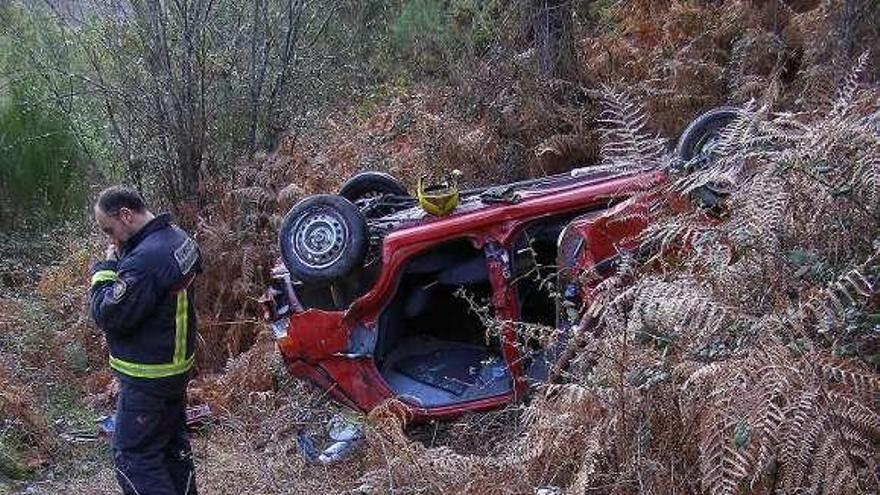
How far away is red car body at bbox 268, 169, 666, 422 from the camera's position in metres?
5.12

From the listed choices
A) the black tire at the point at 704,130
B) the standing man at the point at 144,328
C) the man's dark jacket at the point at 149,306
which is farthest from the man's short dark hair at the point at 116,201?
the black tire at the point at 704,130

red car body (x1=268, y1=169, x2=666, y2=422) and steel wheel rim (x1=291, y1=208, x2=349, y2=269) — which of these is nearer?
red car body (x1=268, y1=169, x2=666, y2=422)

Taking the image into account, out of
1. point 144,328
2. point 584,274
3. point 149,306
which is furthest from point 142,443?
point 584,274

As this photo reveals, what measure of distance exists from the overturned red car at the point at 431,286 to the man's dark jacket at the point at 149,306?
2.66 ft

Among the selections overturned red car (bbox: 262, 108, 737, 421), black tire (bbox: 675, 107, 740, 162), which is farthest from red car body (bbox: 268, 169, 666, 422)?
black tire (bbox: 675, 107, 740, 162)

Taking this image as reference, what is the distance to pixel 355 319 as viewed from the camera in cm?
575

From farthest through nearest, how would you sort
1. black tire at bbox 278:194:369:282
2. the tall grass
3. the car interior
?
the tall grass → the car interior → black tire at bbox 278:194:369:282

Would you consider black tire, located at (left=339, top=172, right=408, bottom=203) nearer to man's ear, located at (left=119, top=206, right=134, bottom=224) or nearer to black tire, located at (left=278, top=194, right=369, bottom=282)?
black tire, located at (left=278, top=194, right=369, bottom=282)

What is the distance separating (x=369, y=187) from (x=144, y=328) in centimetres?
233

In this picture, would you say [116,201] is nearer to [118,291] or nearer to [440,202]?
[118,291]

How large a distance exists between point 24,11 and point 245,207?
14.7ft

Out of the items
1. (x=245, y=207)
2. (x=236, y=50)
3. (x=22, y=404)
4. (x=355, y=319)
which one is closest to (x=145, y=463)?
(x=355, y=319)

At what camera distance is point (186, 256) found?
511 cm

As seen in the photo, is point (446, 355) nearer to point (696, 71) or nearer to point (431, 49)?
point (696, 71)
